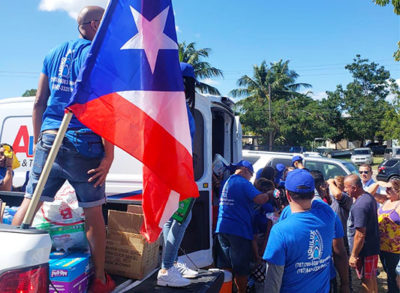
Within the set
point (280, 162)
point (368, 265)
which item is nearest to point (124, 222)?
point (368, 265)

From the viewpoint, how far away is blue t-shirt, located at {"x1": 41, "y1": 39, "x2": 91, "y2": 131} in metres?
2.26

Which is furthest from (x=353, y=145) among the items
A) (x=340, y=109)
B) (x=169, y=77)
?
(x=169, y=77)

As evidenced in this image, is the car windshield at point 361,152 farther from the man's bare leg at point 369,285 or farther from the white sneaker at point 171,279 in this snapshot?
the white sneaker at point 171,279

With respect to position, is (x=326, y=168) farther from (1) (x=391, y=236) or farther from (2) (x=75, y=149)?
(2) (x=75, y=149)

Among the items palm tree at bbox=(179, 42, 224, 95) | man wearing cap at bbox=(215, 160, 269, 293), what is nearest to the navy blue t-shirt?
man wearing cap at bbox=(215, 160, 269, 293)

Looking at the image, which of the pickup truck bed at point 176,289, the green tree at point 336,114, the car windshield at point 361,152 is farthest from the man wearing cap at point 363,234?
the green tree at point 336,114

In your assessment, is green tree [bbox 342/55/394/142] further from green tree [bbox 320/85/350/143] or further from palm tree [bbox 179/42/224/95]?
palm tree [bbox 179/42/224/95]

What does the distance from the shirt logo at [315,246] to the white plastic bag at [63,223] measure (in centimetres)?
159

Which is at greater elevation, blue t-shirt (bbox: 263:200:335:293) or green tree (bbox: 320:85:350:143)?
green tree (bbox: 320:85:350:143)

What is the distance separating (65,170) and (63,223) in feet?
1.45

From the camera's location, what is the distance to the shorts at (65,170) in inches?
88.6

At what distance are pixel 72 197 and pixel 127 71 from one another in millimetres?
1135

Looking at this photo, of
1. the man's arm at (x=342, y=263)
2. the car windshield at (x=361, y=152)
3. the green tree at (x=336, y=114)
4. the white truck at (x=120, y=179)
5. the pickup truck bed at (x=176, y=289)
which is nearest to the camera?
the white truck at (x=120, y=179)

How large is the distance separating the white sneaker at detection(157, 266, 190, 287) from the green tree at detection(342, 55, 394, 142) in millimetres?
43738
